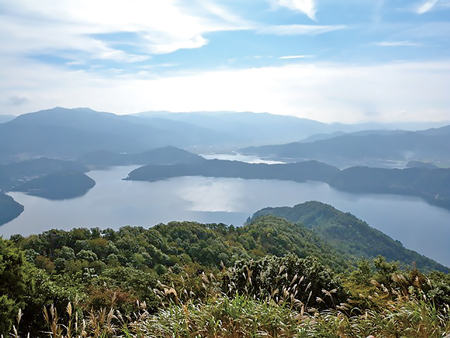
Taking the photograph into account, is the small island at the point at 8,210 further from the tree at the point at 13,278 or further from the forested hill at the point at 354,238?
the tree at the point at 13,278

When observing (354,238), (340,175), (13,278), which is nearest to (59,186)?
(354,238)

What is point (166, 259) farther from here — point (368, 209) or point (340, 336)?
point (368, 209)

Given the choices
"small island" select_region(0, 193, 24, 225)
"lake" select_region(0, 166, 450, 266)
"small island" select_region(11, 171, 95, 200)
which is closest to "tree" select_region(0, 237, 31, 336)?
"lake" select_region(0, 166, 450, 266)

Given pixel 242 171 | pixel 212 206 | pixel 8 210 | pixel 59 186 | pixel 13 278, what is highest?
pixel 13 278

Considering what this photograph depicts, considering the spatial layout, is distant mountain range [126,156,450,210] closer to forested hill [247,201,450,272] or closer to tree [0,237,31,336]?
forested hill [247,201,450,272]

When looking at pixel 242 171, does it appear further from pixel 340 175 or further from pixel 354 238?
pixel 354 238
